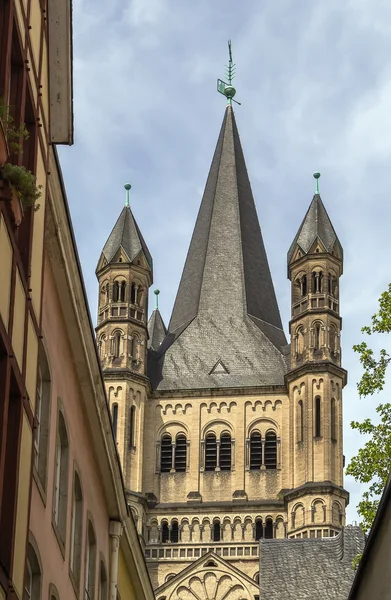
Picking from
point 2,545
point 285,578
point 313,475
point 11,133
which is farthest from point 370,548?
point 313,475

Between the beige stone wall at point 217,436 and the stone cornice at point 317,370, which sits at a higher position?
the stone cornice at point 317,370

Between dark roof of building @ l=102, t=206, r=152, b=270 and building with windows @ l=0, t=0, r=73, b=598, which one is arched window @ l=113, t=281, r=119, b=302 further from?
building with windows @ l=0, t=0, r=73, b=598

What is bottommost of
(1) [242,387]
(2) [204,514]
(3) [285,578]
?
(3) [285,578]

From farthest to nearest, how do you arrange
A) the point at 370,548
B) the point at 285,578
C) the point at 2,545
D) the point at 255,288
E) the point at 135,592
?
the point at 255,288 → the point at 285,578 → the point at 135,592 → the point at 370,548 → the point at 2,545

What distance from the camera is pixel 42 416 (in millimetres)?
18109

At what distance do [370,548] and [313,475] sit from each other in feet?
179

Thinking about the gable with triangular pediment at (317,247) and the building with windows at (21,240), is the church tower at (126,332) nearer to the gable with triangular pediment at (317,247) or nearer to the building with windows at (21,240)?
the gable with triangular pediment at (317,247)

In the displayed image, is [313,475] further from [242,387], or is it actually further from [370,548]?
[370,548]

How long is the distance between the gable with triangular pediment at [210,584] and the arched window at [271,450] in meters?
5.35

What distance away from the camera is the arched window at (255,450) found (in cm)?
7409

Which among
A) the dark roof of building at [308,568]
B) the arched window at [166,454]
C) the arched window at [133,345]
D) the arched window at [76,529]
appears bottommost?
the arched window at [76,529]

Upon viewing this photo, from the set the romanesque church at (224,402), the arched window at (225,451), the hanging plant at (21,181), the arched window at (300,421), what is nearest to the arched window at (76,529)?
the hanging plant at (21,181)

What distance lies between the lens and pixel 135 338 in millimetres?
77062

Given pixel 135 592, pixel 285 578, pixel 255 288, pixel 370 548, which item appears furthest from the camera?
pixel 255 288
